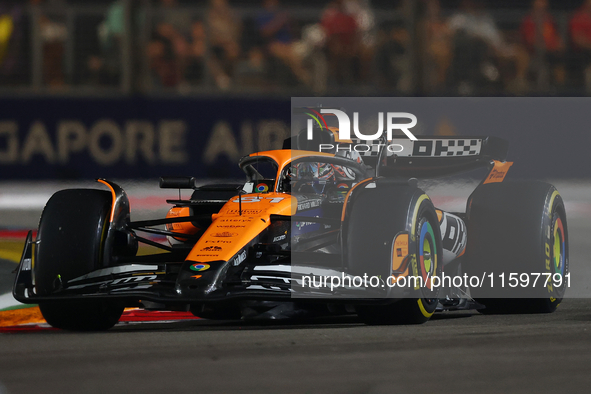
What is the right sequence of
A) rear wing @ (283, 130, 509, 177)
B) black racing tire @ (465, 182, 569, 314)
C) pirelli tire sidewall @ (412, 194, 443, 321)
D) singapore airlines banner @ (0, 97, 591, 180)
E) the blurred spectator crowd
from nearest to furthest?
1. pirelli tire sidewall @ (412, 194, 443, 321)
2. black racing tire @ (465, 182, 569, 314)
3. rear wing @ (283, 130, 509, 177)
4. the blurred spectator crowd
5. singapore airlines banner @ (0, 97, 591, 180)

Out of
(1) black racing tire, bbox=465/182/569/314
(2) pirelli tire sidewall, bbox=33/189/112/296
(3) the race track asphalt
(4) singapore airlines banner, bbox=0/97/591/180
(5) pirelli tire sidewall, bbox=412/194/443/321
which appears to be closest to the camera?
(3) the race track asphalt

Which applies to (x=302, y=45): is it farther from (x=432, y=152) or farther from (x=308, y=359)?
(x=308, y=359)

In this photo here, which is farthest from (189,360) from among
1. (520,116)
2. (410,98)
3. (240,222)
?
(520,116)

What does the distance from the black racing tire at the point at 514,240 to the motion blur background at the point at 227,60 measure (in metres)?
4.51

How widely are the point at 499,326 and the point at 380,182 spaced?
1022 mm

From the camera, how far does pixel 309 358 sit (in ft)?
13.4

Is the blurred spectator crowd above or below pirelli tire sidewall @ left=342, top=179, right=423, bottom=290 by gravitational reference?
above

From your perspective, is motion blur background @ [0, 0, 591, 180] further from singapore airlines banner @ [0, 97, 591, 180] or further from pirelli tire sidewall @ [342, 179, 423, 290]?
pirelli tire sidewall @ [342, 179, 423, 290]

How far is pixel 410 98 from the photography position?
34.9 feet

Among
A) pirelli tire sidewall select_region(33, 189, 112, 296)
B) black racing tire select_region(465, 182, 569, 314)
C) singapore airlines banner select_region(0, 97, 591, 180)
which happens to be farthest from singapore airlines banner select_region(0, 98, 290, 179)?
pirelli tire sidewall select_region(33, 189, 112, 296)

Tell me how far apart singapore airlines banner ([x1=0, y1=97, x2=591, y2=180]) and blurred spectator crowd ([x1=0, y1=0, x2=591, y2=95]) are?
26cm

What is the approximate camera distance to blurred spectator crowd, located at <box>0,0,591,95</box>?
34.7 ft

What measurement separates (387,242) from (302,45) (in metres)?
5.99

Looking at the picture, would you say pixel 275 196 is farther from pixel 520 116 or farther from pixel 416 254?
pixel 520 116
